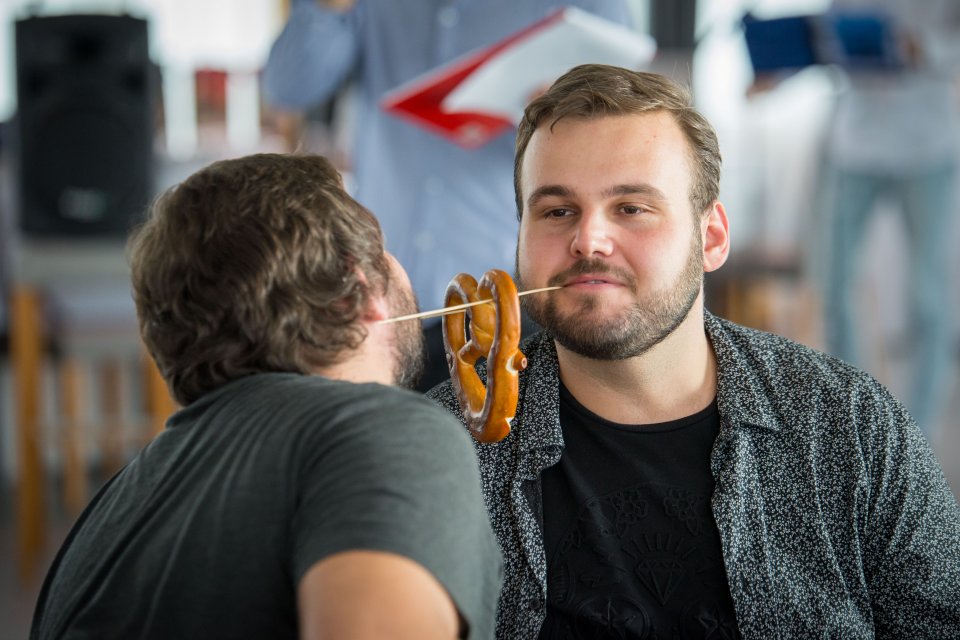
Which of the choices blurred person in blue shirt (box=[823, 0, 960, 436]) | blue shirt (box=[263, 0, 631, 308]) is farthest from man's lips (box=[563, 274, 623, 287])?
blurred person in blue shirt (box=[823, 0, 960, 436])

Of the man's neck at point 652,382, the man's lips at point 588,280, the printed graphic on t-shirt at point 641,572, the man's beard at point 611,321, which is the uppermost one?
the man's lips at point 588,280

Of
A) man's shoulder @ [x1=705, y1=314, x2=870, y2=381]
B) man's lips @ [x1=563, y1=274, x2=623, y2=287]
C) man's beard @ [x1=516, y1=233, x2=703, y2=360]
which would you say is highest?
man's lips @ [x1=563, y1=274, x2=623, y2=287]

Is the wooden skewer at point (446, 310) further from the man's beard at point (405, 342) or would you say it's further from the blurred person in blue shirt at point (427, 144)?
the blurred person in blue shirt at point (427, 144)

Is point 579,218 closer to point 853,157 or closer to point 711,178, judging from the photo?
point 711,178

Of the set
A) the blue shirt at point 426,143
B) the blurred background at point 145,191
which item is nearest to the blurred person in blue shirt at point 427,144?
the blue shirt at point 426,143

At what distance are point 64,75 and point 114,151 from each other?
25cm

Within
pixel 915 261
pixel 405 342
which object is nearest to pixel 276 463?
pixel 405 342

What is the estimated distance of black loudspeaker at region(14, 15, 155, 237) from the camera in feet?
→ 10.7

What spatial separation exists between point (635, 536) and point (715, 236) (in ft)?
1.42

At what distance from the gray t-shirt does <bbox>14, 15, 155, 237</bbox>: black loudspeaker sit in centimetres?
246

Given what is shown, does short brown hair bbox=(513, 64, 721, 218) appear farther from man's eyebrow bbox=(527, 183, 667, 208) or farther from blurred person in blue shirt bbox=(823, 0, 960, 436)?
blurred person in blue shirt bbox=(823, 0, 960, 436)

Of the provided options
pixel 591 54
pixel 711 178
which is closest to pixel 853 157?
pixel 591 54

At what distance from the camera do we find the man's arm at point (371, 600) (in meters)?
0.77

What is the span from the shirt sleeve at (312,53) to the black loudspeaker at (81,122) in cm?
94
